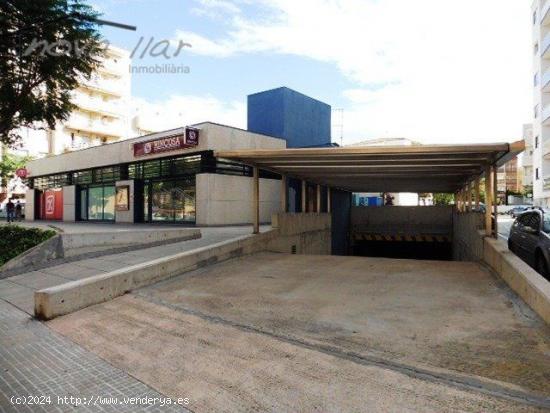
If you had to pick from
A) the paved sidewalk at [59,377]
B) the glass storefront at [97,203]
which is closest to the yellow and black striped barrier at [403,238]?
the glass storefront at [97,203]

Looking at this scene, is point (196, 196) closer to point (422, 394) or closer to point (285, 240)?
point (285, 240)

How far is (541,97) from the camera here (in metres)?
39.6

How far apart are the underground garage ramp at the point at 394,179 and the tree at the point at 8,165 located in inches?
1311

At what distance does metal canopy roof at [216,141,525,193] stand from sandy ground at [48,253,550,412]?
2.86 metres

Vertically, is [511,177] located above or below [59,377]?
above

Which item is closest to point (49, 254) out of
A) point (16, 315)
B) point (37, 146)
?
point (16, 315)

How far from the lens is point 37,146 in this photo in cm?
4684

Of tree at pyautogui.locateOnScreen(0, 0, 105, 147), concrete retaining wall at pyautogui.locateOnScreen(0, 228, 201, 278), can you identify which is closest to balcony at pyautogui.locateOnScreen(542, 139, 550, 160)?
concrete retaining wall at pyautogui.locateOnScreen(0, 228, 201, 278)

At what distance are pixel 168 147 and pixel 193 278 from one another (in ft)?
44.8

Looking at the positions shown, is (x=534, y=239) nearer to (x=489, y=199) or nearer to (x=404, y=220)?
(x=489, y=199)

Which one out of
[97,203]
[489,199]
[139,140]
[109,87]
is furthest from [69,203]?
[109,87]

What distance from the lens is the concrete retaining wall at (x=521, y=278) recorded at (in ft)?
15.8

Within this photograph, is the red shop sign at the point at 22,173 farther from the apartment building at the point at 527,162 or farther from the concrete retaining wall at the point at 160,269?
the apartment building at the point at 527,162

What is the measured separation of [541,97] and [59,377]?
1889 inches
